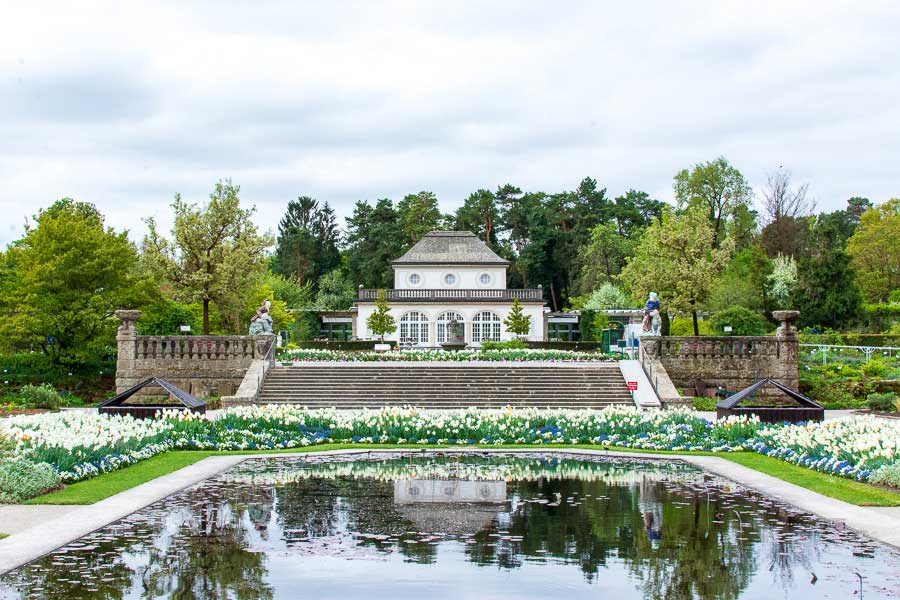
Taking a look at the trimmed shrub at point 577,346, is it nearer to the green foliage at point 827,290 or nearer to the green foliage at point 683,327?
the green foliage at point 683,327

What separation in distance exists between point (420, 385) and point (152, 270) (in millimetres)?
15688

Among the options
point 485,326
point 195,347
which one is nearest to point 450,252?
point 485,326

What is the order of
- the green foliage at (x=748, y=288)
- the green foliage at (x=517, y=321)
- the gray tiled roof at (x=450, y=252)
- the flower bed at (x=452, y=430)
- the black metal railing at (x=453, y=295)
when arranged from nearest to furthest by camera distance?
the flower bed at (x=452, y=430)
the green foliage at (x=748, y=288)
the green foliage at (x=517, y=321)
the black metal railing at (x=453, y=295)
the gray tiled roof at (x=450, y=252)

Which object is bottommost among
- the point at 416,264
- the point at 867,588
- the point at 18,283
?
the point at 867,588

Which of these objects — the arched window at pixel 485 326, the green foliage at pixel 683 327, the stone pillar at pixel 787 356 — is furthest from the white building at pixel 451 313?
the stone pillar at pixel 787 356

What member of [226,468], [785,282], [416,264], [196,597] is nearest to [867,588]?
[196,597]

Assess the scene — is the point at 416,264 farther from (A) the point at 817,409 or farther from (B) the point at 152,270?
(A) the point at 817,409

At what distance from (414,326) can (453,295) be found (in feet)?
10.7

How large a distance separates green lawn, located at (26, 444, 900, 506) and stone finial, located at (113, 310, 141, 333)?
13550 millimetres

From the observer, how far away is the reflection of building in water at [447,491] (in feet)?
39.1

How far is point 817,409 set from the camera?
66.5 feet

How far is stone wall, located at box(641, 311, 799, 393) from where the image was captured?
2950 centimetres

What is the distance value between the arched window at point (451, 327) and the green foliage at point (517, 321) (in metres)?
3.52

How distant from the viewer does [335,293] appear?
81625 mm
